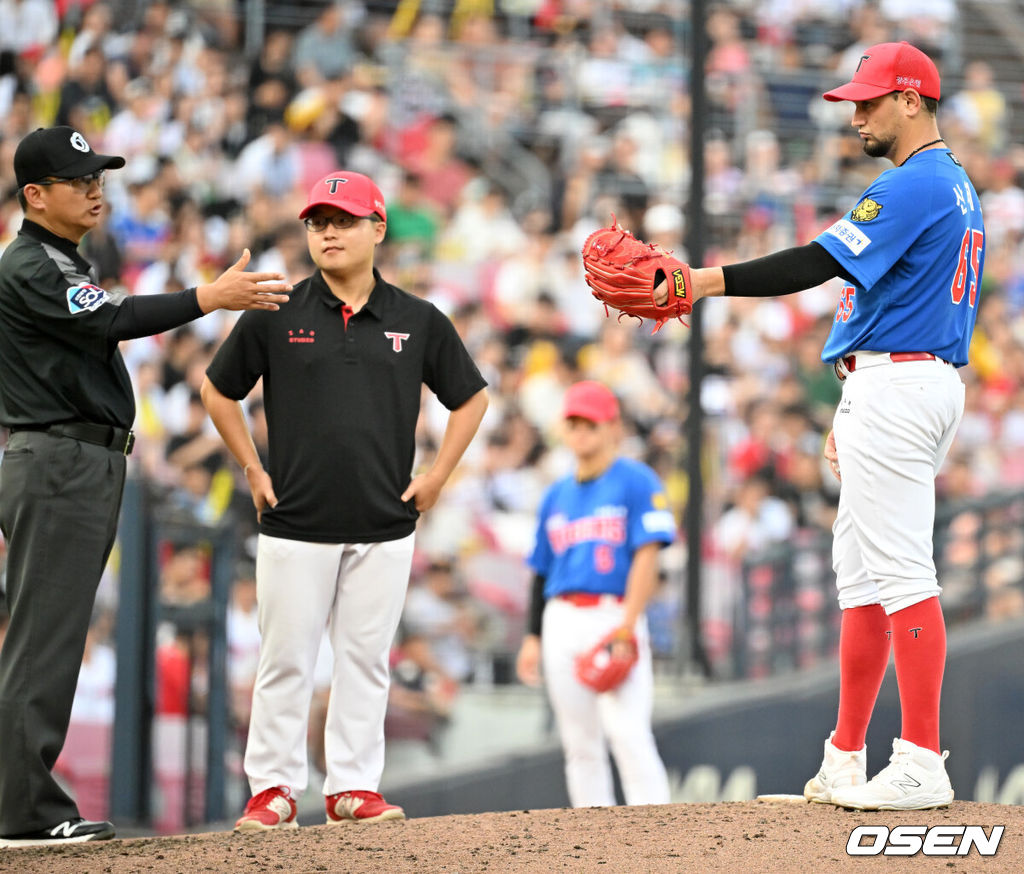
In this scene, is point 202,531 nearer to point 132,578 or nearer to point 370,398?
point 132,578

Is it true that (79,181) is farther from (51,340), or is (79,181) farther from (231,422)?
(231,422)

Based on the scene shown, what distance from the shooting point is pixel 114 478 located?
4.48m

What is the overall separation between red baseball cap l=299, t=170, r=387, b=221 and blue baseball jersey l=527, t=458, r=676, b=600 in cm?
256

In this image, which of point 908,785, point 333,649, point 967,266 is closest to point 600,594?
point 333,649

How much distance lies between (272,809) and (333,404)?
125 cm

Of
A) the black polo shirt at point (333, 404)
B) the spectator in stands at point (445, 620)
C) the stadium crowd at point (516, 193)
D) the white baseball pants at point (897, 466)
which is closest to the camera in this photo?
the white baseball pants at point (897, 466)

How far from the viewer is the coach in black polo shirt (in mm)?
4613

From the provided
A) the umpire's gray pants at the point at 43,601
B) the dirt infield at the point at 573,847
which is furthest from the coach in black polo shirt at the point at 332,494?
the umpire's gray pants at the point at 43,601

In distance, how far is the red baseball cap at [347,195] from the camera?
4672mm

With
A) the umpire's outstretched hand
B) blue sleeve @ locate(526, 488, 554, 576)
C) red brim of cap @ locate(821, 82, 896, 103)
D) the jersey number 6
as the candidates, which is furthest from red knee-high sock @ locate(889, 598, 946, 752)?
blue sleeve @ locate(526, 488, 554, 576)

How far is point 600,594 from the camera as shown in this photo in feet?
22.9

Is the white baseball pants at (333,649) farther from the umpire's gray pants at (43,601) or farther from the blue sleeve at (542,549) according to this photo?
the blue sleeve at (542,549)

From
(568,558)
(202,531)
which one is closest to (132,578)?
(202,531)

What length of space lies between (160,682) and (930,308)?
438 cm
